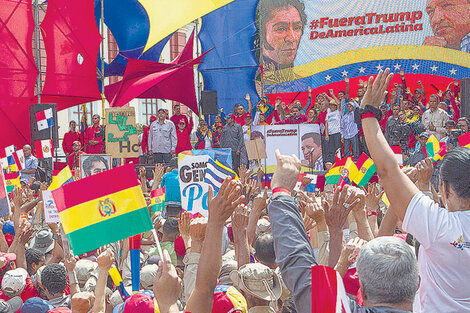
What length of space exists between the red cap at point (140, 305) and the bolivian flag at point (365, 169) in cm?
396

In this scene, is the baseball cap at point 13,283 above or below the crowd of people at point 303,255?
below

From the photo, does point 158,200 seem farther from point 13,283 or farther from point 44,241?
point 13,283

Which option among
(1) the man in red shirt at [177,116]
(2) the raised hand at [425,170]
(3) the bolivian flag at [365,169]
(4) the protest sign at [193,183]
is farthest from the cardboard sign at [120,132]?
(2) the raised hand at [425,170]

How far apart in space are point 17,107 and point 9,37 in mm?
1676

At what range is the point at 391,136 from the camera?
12.8m

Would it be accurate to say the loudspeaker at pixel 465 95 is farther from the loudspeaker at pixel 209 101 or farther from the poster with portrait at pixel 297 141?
the loudspeaker at pixel 209 101

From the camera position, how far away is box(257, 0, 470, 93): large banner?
16.5 metres

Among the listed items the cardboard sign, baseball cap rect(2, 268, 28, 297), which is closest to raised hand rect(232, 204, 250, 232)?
baseball cap rect(2, 268, 28, 297)

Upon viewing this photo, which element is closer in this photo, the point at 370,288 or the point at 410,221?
the point at 370,288

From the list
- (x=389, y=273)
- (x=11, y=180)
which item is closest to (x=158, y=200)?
(x=11, y=180)

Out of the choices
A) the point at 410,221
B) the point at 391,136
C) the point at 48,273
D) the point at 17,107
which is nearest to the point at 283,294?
the point at 410,221

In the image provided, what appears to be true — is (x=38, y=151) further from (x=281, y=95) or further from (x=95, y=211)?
(x=95, y=211)

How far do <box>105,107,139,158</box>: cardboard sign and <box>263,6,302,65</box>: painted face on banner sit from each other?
7.68 m

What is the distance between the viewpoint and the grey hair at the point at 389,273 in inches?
74.9
